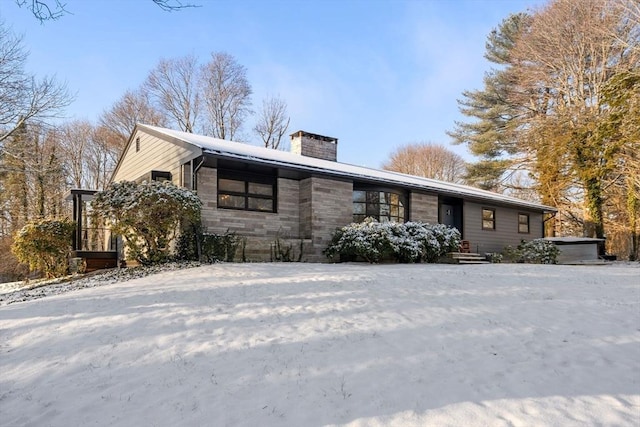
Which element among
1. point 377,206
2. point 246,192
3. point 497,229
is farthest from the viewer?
point 497,229

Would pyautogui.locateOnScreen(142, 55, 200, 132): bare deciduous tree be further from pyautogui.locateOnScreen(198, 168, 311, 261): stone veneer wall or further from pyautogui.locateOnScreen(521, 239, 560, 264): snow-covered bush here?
pyautogui.locateOnScreen(521, 239, 560, 264): snow-covered bush

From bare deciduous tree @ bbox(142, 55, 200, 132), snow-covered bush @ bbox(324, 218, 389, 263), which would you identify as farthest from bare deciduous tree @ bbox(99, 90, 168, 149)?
snow-covered bush @ bbox(324, 218, 389, 263)

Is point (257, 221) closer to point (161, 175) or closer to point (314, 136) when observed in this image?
point (161, 175)

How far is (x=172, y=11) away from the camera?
443cm

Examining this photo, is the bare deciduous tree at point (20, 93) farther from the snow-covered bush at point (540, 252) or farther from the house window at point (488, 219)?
the snow-covered bush at point (540, 252)

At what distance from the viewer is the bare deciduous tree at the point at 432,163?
3216 centimetres

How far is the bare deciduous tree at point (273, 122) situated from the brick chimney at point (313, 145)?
497 inches

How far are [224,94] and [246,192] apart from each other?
18.6 metres

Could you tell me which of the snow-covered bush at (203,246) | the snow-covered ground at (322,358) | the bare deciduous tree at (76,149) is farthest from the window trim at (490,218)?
the bare deciduous tree at (76,149)

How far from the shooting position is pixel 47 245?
1127 centimetres

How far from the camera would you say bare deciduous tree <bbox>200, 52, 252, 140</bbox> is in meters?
28.1

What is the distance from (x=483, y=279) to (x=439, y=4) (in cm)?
832

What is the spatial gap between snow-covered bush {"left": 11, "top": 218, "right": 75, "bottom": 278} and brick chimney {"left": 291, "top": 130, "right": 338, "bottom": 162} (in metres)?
8.38

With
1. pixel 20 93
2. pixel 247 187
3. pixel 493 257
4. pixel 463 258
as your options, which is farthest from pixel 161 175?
pixel 493 257
